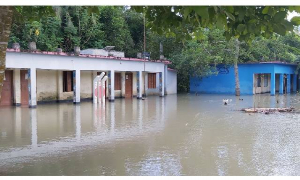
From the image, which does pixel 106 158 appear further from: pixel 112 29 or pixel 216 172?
pixel 112 29

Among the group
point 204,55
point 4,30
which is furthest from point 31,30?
point 4,30

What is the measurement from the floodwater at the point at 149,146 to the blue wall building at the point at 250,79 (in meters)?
16.2

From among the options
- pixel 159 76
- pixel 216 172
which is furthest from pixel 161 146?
pixel 159 76

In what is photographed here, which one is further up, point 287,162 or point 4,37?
point 4,37

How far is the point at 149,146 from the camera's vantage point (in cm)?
758

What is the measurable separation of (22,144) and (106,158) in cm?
257

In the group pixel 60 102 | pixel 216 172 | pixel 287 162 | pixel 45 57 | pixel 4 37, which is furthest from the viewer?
pixel 60 102

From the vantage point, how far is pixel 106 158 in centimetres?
647

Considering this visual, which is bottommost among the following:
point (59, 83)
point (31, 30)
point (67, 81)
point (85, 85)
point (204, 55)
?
point (85, 85)

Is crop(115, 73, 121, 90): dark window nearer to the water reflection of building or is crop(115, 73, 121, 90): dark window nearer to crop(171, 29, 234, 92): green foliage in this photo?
crop(171, 29, 234, 92): green foliage

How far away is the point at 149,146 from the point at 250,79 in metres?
22.7

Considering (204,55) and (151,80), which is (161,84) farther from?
(204,55)

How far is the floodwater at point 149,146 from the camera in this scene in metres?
5.74

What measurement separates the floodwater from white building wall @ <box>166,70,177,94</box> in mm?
17014
